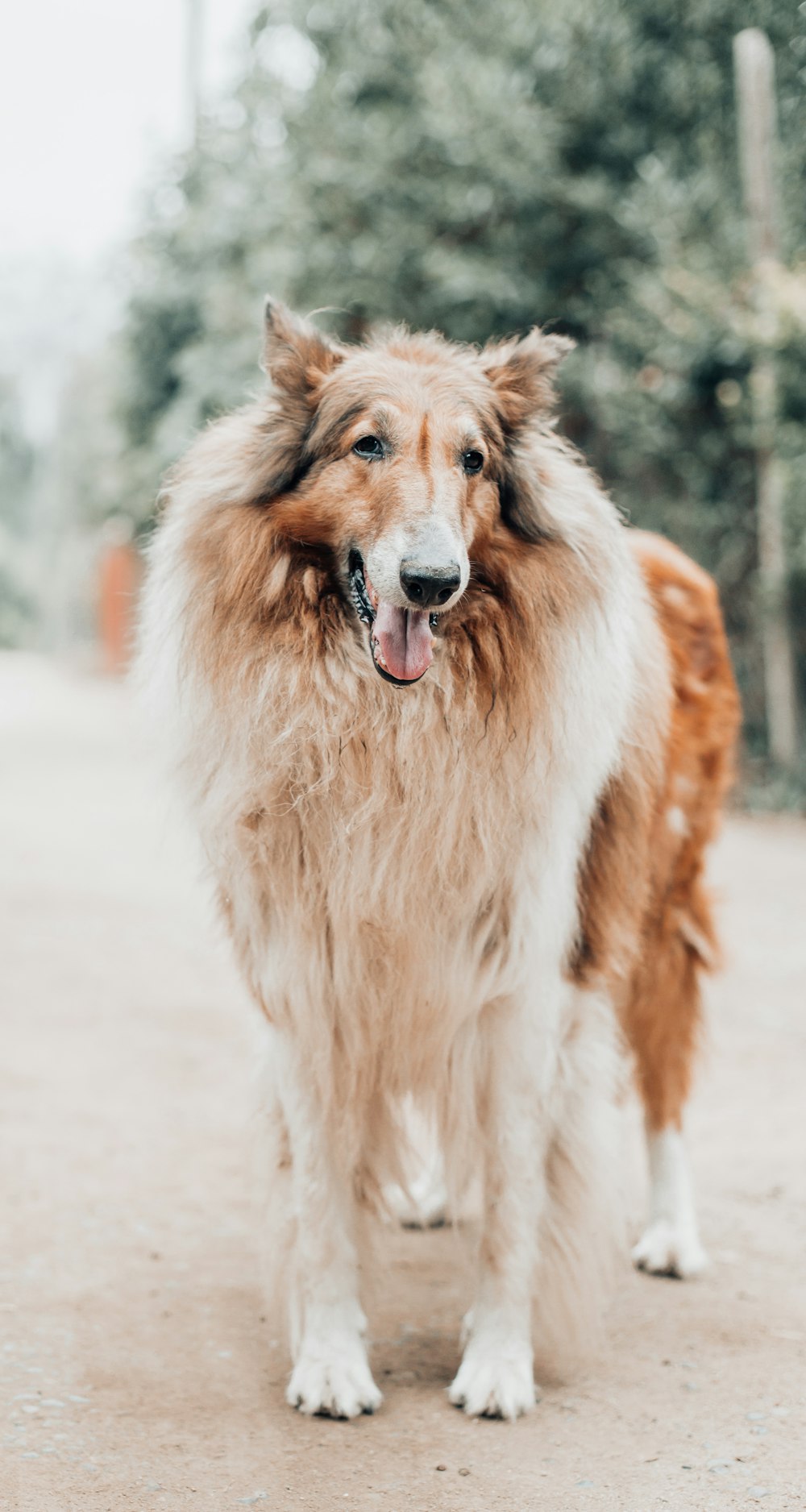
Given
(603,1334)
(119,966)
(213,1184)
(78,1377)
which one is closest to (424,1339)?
(603,1334)

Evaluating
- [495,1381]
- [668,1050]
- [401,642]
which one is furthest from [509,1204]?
[401,642]

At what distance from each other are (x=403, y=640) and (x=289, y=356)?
0.76 metres

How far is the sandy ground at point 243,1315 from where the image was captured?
2623mm

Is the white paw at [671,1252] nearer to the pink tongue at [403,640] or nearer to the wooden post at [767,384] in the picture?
the pink tongue at [403,640]

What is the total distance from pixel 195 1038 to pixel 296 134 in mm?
9879

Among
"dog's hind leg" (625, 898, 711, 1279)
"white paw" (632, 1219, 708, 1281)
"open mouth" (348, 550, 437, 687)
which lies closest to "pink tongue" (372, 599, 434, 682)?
"open mouth" (348, 550, 437, 687)

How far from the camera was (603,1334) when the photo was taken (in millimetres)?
3322

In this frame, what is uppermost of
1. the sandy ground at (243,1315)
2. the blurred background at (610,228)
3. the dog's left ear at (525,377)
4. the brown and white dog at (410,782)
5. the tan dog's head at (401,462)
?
the blurred background at (610,228)

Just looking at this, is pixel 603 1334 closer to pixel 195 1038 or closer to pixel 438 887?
pixel 438 887

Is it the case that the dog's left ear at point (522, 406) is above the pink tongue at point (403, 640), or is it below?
above

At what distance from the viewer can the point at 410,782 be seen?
289 centimetres

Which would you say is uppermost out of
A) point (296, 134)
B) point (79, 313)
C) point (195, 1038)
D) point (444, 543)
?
point (79, 313)

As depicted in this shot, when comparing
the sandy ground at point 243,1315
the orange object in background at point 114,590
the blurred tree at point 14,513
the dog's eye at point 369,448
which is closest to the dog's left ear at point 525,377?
the dog's eye at point 369,448

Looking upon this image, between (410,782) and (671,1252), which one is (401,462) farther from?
(671,1252)
